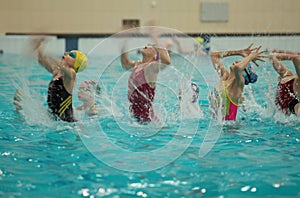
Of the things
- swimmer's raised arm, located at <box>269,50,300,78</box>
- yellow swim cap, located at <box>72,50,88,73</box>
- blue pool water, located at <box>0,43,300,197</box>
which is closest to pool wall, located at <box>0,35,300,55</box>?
blue pool water, located at <box>0,43,300,197</box>

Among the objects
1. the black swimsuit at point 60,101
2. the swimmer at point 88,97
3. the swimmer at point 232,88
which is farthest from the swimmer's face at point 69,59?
the swimmer at point 232,88

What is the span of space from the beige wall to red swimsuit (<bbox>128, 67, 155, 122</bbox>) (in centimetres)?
842

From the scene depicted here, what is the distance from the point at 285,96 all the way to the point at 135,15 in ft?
29.2

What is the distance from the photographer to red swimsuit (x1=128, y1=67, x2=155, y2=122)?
4.45 meters

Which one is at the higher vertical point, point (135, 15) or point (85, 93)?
point (135, 15)

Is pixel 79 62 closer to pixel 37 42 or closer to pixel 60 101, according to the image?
pixel 60 101

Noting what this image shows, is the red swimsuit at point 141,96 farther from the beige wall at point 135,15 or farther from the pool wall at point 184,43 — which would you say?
the beige wall at point 135,15

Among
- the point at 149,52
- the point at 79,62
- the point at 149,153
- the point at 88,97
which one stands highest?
the point at 149,52

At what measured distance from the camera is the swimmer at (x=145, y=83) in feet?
14.2

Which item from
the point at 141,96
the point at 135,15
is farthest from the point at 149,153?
the point at 135,15

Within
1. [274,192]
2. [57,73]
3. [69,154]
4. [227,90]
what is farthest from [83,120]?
[274,192]

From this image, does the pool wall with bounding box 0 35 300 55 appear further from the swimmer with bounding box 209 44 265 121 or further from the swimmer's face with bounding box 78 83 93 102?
the swimmer with bounding box 209 44 265 121

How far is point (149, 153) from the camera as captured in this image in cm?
352

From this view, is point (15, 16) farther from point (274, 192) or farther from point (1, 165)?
point (274, 192)
